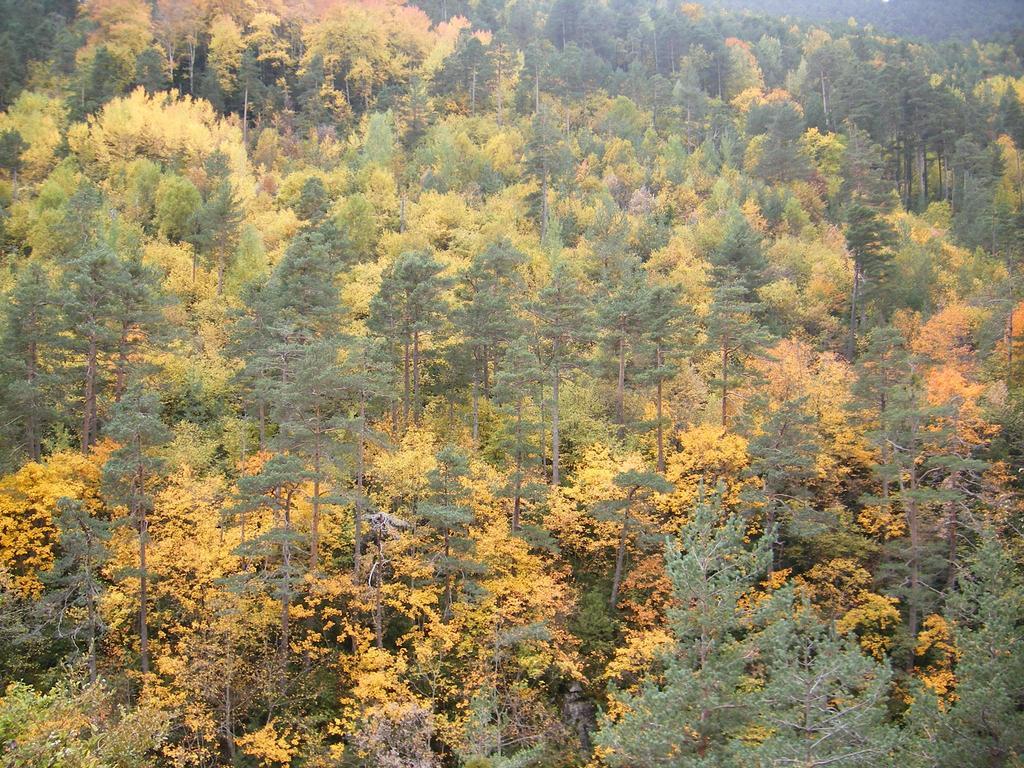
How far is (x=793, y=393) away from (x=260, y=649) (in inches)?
1005

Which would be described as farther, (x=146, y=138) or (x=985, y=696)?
(x=146, y=138)

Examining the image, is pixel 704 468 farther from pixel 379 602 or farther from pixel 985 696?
pixel 379 602

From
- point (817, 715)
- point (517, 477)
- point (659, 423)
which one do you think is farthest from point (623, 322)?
point (817, 715)

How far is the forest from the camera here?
60.3 feet

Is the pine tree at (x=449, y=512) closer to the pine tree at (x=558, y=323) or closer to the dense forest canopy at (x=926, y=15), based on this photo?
the pine tree at (x=558, y=323)

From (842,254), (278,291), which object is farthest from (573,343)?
(842,254)

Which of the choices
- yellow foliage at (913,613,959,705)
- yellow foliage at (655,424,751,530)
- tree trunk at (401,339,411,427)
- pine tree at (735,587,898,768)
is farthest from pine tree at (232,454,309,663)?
yellow foliage at (913,613,959,705)

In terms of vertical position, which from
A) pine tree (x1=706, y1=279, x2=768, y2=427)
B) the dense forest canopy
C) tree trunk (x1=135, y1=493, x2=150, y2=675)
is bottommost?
tree trunk (x1=135, y1=493, x2=150, y2=675)

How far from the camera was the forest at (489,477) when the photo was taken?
18.4m

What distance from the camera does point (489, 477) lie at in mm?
27891

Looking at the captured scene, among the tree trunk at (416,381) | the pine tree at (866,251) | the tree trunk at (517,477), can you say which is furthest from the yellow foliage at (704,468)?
the pine tree at (866,251)

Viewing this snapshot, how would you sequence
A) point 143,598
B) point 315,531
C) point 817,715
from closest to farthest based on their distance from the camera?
point 817,715
point 143,598
point 315,531

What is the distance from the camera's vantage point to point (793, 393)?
32.9 metres

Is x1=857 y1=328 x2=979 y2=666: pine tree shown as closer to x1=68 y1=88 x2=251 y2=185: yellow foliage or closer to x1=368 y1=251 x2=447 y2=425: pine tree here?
x1=368 y1=251 x2=447 y2=425: pine tree
